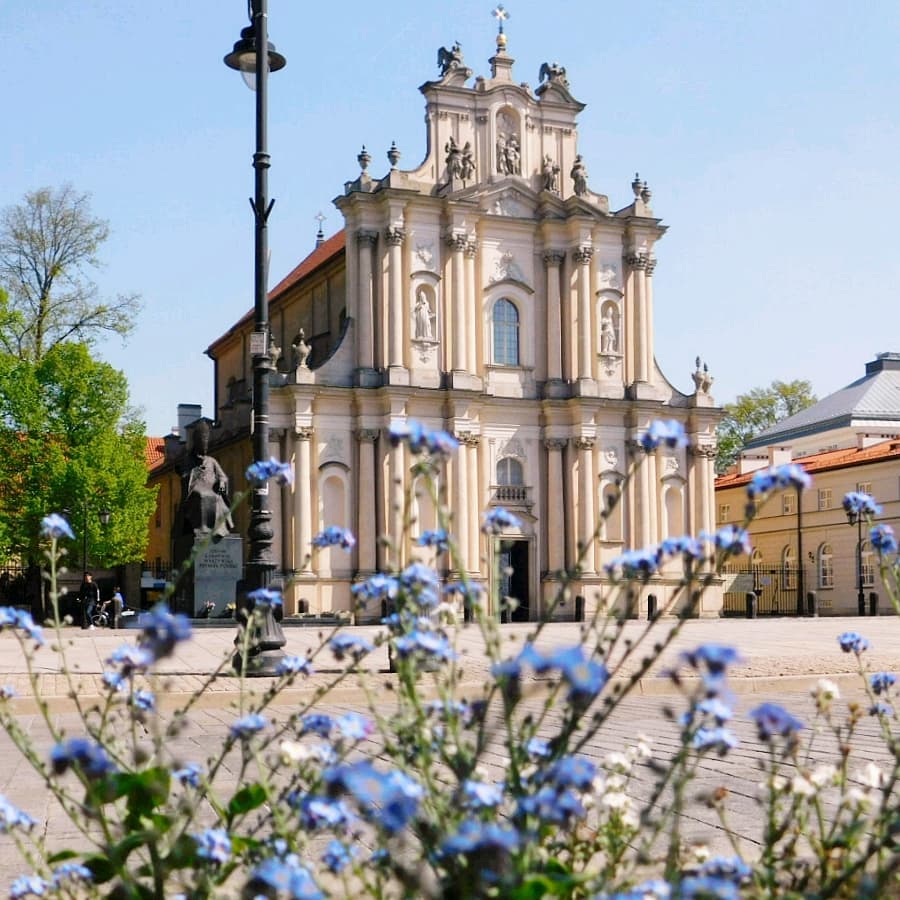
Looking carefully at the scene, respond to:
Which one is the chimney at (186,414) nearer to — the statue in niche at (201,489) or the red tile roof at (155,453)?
the red tile roof at (155,453)

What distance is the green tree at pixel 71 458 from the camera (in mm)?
45562

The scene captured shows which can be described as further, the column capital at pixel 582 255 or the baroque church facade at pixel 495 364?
the column capital at pixel 582 255

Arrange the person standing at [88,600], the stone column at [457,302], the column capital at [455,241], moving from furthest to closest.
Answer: the column capital at [455,241] → the stone column at [457,302] → the person standing at [88,600]

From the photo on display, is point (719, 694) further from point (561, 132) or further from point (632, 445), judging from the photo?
point (561, 132)

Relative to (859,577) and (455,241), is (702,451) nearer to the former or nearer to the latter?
(455,241)

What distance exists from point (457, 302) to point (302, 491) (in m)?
8.86

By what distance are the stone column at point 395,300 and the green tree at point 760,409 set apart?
43001 millimetres

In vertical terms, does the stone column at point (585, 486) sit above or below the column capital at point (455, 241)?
below

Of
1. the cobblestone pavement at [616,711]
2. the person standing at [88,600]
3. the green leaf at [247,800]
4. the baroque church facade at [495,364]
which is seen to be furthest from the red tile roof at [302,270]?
the green leaf at [247,800]

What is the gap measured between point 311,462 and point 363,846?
38.4m

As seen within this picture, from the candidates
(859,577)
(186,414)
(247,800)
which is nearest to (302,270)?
(186,414)

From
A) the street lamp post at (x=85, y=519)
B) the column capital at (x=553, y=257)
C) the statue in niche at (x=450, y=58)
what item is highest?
the statue in niche at (x=450, y=58)

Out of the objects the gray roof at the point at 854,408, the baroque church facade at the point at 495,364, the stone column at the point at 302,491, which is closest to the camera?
the stone column at the point at 302,491

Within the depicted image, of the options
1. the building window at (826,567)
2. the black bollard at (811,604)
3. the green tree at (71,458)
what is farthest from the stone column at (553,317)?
the building window at (826,567)
